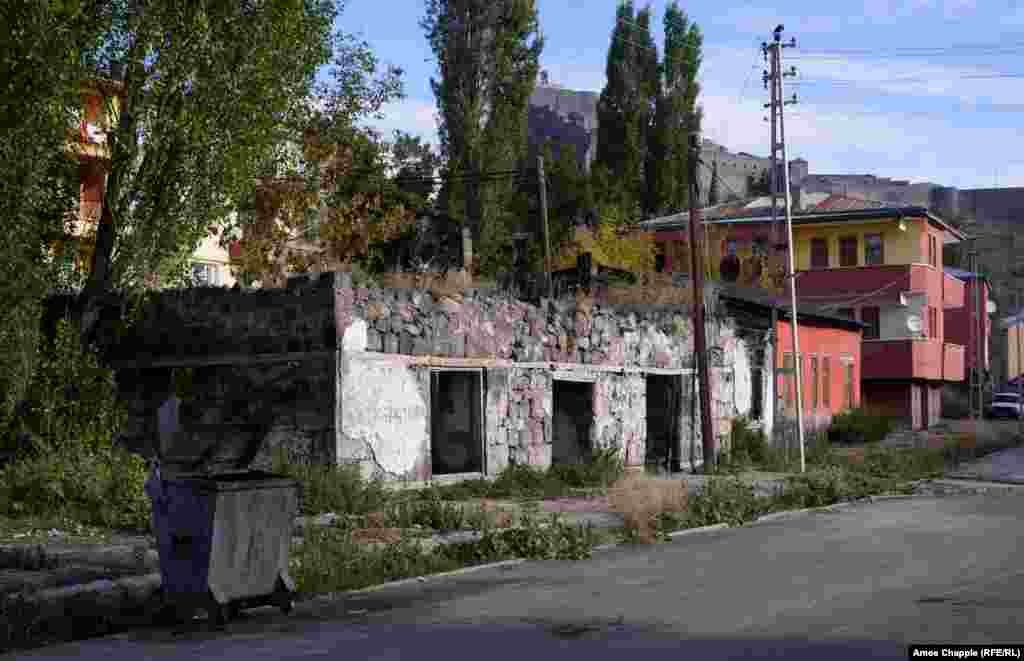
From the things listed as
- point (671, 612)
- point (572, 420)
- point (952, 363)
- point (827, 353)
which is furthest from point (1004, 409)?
point (671, 612)

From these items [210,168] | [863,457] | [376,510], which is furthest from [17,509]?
[863,457]

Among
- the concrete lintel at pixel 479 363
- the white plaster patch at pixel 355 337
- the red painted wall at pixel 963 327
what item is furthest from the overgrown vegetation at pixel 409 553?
the red painted wall at pixel 963 327

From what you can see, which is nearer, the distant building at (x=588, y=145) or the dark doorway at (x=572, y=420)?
the dark doorway at (x=572, y=420)

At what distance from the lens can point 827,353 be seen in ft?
139

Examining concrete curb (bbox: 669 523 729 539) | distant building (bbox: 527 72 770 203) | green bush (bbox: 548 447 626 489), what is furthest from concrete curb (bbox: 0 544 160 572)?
distant building (bbox: 527 72 770 203)

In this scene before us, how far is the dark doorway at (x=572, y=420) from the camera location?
23.7m

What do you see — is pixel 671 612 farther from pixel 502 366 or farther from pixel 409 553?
pixel 502 366

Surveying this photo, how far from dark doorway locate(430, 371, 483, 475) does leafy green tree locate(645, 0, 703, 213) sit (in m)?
38.4

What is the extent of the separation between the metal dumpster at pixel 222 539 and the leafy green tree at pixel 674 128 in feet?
162

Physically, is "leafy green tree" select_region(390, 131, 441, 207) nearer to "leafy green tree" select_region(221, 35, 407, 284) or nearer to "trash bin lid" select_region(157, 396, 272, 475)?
"leafy green tree" select_region(221, 35, 407, 284)

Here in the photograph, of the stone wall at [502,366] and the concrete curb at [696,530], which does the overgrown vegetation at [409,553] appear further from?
the stone wall at [502,366]

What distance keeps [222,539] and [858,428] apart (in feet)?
111

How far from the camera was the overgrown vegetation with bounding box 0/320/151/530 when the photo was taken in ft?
51.7

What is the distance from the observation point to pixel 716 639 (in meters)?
8.53
